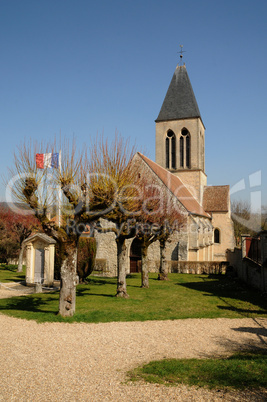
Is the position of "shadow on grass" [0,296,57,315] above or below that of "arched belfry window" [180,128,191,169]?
below

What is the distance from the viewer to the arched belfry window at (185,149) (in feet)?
122

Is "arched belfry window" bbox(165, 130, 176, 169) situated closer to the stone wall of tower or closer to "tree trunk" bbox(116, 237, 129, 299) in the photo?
the stone wall of tower

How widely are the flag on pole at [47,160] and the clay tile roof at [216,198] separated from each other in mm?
26807

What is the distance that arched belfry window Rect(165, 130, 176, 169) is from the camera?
3759 centimetres

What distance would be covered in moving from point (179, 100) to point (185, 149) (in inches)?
232

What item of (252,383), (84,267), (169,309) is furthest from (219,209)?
(252,383)

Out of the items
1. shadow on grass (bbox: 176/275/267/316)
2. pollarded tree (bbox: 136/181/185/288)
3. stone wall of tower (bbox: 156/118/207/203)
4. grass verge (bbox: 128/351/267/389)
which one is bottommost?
shadow on grass (bbox: 176/275/267/316)

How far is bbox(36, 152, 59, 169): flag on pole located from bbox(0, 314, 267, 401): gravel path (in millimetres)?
4946

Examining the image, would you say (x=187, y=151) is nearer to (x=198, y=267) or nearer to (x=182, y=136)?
(x=182, y=136)

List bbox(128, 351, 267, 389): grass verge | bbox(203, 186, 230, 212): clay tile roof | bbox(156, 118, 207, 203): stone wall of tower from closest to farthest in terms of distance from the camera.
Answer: bbox(128, 351, 267, 389): grass verge → bbox(156, 118, 207, 203): stone wall of tower → bbox(203, 186, 230, 212): clay tile roof

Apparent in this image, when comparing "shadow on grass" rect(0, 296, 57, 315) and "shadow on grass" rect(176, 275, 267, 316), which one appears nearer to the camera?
"shadow on grass" rect(0, 296, 57, 315)

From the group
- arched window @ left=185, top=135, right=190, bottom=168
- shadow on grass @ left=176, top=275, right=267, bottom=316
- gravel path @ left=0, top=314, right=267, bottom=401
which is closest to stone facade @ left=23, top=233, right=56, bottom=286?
gravel path @ left=0, top=314, right=267, bottom=401

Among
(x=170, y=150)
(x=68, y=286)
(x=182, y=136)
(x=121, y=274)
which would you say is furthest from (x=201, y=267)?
(x=182, y=136)

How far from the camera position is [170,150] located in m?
37.7
